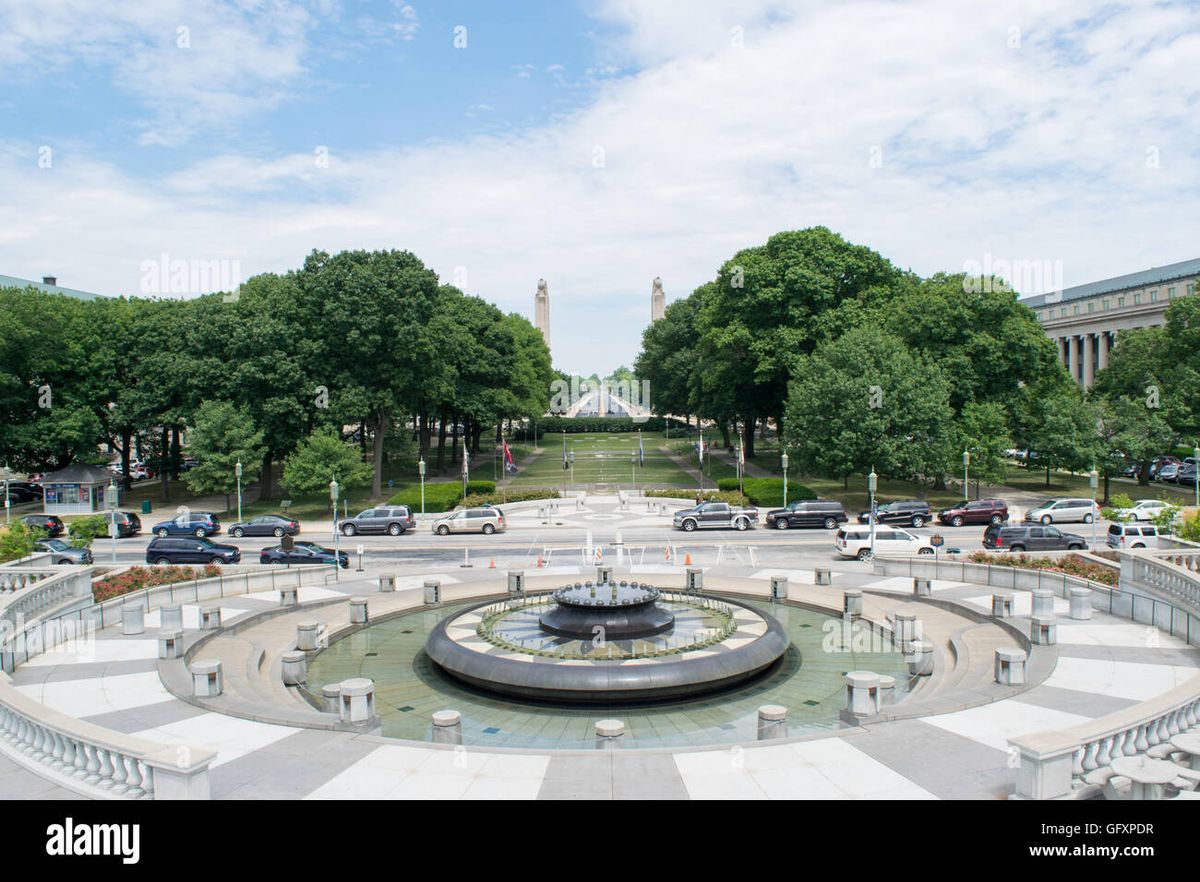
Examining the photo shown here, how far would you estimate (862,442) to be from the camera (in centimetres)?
5053

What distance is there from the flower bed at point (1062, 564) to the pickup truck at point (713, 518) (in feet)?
57.1

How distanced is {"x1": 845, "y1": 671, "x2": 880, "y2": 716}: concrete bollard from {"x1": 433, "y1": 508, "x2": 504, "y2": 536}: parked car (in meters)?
33.6

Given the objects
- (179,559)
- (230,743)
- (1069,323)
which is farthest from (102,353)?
(1069,323)

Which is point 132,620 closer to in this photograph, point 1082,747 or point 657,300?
point 1082,747

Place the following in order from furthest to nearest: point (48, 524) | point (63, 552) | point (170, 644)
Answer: point (48, 524) < point (63, 552) < point (170, 644)

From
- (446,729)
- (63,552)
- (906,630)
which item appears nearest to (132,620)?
(446,729)

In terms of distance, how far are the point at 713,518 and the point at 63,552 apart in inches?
1224

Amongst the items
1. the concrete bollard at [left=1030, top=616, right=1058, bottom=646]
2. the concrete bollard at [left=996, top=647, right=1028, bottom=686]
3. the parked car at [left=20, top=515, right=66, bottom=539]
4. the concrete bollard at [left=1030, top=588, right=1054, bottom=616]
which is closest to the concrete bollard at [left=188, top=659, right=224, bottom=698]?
the concrete bollard at [left=996, top=647, right=1028, bottom=686]

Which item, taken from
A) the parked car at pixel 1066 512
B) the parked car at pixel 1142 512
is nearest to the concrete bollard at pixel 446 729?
the parked car at pixel 1142 512

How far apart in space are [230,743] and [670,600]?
44.3 feet

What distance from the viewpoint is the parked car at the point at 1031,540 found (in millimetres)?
38312

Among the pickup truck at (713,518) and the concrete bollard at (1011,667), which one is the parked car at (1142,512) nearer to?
the pickup truck at (713,518)

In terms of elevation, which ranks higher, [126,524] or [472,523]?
[126,524]

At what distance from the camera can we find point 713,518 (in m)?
47.5
